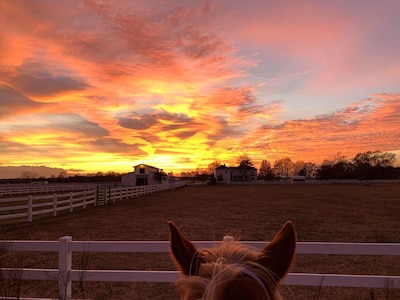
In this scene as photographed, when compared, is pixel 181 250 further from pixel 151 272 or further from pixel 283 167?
pixel 283 167

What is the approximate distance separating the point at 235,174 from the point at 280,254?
119m

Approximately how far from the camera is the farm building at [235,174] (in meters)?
117

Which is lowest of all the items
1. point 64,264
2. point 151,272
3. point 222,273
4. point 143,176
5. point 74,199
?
point 151,272

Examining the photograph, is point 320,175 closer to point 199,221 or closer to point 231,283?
point 199,221

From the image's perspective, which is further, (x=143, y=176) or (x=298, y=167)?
(x=298, y=167)

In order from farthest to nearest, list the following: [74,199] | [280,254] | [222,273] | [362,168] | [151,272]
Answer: [362,168], [74,199], [151,272], [280,254], [222,273]

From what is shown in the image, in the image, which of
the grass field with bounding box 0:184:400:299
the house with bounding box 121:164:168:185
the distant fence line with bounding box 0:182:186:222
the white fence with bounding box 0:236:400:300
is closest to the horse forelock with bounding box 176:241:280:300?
the grass field with bounding box 0:184:400:299

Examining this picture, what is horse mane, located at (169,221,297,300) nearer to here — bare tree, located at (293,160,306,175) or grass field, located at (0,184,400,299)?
grass field, located at (0,184,400,299)

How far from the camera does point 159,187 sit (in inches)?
2005

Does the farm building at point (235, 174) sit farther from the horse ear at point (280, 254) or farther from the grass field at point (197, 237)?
the horse ear at point (280, 254)

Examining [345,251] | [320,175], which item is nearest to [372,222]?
[345,251]

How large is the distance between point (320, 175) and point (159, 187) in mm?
89532

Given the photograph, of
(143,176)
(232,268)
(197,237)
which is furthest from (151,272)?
(143,176)

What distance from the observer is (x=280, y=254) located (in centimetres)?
115
